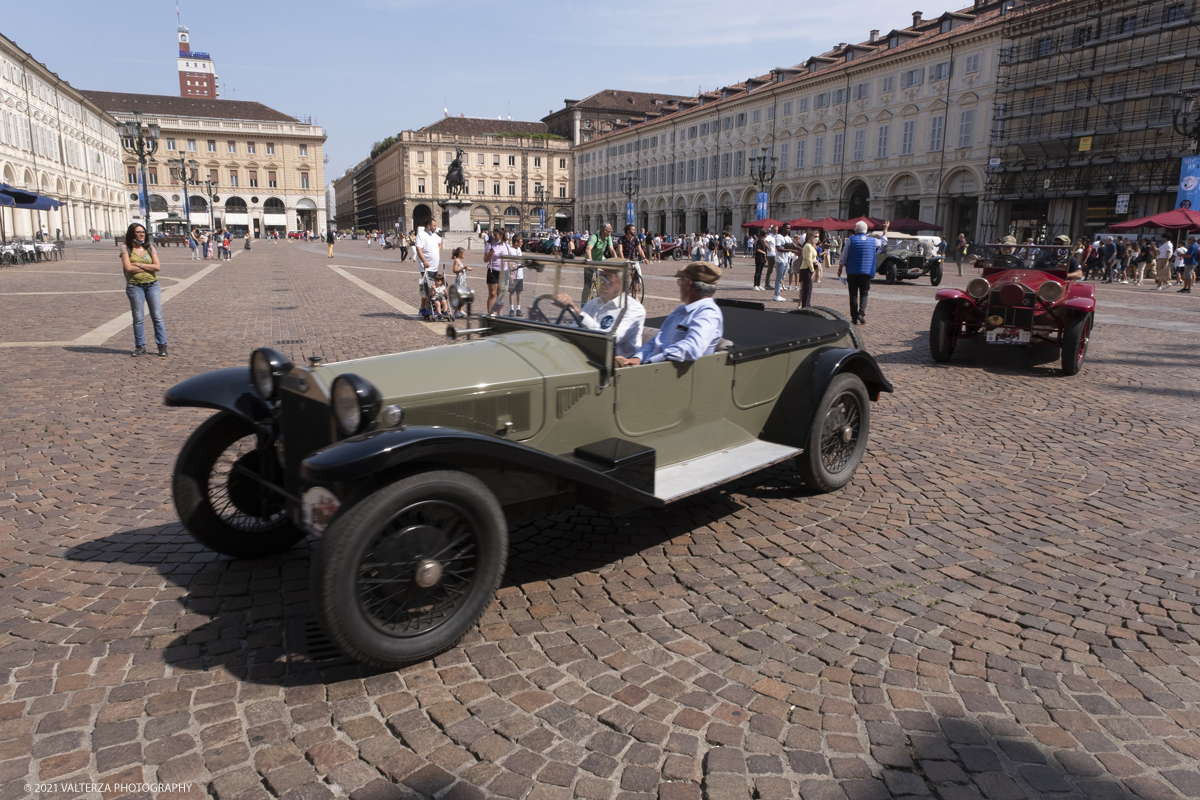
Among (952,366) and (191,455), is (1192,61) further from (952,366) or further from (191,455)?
(191,455)

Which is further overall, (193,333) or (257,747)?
(193,333)

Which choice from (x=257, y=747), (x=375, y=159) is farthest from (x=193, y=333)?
(x=375, y=159)

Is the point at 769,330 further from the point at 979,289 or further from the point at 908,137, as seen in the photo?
the point at 908,137

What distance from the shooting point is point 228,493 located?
12.3 feet

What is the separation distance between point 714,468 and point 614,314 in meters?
0.98

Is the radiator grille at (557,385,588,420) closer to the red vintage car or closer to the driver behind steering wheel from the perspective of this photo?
the driver behind steering wheel

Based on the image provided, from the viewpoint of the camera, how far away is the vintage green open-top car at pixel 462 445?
2775 mm

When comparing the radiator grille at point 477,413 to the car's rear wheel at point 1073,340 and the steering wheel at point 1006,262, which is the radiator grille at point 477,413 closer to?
the car's rear wheel at point 1073,340

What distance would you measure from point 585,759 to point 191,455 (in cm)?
242

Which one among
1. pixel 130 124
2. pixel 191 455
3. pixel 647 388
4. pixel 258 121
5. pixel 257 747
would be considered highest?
pixel 258 121

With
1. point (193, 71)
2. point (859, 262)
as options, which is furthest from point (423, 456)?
point (193, 71)

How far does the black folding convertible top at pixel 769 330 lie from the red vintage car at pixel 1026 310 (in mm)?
5002

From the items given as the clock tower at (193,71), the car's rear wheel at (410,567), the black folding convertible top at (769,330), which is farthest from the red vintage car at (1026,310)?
the clock tower at (193,71)

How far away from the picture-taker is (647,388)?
151 inches
